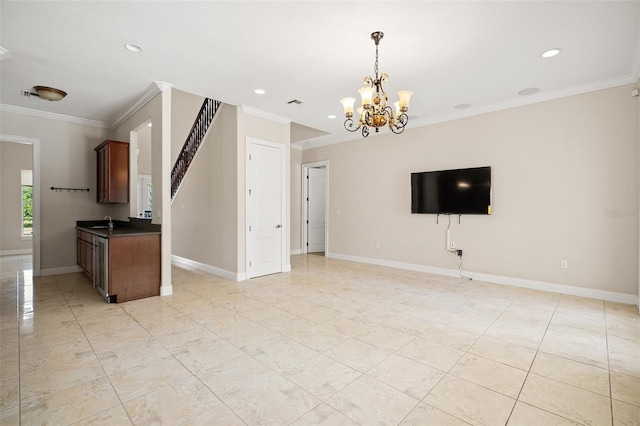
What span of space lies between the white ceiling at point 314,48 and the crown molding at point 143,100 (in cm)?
8

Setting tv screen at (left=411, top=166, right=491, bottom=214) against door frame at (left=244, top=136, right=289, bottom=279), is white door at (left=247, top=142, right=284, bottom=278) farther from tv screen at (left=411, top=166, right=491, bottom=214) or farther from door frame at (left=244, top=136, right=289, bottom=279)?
tv screen at (left=411, top=166, right=491, bottom=214)

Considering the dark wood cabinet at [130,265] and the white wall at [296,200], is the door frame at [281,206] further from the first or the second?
the white wall at [296,200]

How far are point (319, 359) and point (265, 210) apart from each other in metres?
3.41

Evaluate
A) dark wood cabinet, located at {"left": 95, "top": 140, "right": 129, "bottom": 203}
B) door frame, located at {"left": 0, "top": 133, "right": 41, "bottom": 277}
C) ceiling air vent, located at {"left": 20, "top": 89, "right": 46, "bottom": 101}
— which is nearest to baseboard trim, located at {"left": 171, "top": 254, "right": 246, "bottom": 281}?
dark wood cabinet, located at {"left": 95, "top": 140, "right": 129, "bottom": 203}

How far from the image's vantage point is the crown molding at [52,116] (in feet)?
16.8

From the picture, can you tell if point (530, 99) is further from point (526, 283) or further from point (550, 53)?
point (526, 283)

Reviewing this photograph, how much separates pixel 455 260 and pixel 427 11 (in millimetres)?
4131

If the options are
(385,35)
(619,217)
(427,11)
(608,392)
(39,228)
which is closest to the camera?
(608,392)

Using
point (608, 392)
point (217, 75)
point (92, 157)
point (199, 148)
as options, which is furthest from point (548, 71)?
point (92, 157)

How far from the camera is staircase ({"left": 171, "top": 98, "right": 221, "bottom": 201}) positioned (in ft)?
19.3

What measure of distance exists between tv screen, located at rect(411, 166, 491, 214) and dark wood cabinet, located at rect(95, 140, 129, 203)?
523 centimetres

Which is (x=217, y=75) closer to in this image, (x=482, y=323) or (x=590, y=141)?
(x=482, y=323)

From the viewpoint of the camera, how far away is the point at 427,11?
2.59m

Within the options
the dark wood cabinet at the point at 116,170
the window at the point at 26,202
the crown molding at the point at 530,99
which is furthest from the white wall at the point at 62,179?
the crown molding at the point at 530,99
